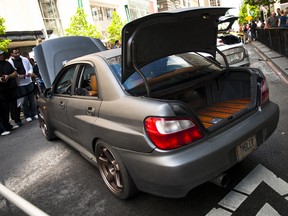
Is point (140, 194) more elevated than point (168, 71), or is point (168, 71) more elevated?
point (168, 71)

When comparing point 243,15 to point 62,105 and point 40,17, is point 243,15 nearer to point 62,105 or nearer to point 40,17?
point 40,17

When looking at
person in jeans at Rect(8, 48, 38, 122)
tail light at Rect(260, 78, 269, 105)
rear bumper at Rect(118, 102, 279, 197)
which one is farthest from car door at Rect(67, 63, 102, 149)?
person in jeans at Rect(8, 48, 38, 122)

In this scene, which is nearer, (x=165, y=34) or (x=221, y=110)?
(x=165, y=34)

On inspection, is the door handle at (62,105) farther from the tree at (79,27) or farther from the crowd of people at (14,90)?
the tree at (79,27)

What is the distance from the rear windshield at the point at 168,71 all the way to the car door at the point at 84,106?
0.39 meters

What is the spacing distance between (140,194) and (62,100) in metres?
1.85

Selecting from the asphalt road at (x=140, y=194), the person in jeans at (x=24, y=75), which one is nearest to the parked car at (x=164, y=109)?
the asphalt road at (x=140, y=194)

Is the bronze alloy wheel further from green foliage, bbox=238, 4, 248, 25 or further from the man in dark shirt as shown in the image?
green foliage, bbox=238, 4, 248, 25

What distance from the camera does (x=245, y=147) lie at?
2.85 meters

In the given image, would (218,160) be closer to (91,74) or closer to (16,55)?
(91,74)

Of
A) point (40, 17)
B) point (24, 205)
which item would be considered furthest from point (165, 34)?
point (40, 17)

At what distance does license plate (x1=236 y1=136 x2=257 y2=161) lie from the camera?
2.79 meters

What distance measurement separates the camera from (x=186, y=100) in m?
3.63

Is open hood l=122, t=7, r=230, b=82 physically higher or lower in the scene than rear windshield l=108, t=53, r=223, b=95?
higher
